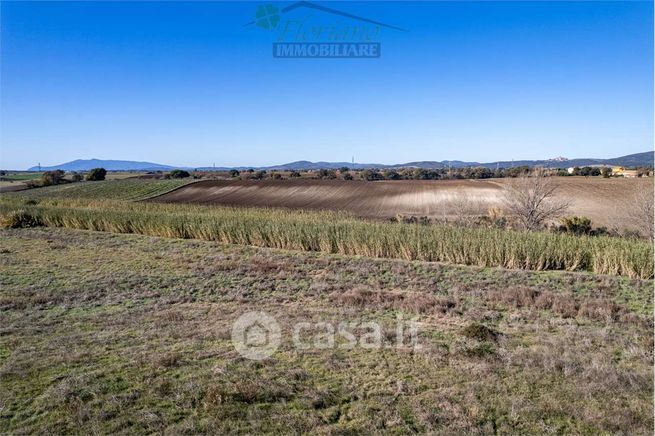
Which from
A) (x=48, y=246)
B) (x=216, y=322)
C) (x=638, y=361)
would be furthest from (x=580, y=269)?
(x=48, y=246)

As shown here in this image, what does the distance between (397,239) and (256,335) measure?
9.06m

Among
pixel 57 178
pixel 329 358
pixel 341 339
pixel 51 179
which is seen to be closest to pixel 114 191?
Answer: pixel 51 179

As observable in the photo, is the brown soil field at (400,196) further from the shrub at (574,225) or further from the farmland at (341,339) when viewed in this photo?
the farmland at (341,339)

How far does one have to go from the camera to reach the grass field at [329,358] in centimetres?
496

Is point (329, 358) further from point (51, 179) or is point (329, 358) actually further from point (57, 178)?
point (57, 178)

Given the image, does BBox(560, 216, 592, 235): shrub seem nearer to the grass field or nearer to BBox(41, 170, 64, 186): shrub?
the grass field

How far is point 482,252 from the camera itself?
1423 centimetres

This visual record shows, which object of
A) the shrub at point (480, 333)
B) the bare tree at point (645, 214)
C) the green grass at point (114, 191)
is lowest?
the shrub at point (480, 333)

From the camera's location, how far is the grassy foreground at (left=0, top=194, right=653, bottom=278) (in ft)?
42.8

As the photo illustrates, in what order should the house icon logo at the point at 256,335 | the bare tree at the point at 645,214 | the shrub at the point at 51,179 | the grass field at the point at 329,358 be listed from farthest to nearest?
the shrub at the point at 51,179 < the bare tree at the point at 645,214 < the house icon logo at the point at 256,335 < the grass field at the point at 329,358

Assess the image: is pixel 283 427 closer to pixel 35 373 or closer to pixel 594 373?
pixel 35 373

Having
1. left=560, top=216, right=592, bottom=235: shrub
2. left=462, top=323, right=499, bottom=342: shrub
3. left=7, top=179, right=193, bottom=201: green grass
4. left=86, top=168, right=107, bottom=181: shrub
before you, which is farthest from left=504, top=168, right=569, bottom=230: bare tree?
left=86, top=168, right=107, bottom=181: shrub

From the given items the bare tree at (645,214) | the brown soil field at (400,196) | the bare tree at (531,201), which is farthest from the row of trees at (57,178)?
the bare tree at (645,214)

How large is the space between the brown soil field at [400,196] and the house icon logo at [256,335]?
21.1 metres
